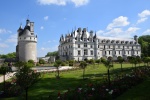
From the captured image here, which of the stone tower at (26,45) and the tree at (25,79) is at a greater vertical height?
the stone tower at (26,45)

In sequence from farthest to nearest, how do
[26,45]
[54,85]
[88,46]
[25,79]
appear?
[88,46], [26,45], [54,85], [25,79]

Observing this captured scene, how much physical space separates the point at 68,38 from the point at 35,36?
16.1 metres

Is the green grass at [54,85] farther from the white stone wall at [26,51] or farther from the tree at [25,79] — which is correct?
the white stone wall at [26,51]

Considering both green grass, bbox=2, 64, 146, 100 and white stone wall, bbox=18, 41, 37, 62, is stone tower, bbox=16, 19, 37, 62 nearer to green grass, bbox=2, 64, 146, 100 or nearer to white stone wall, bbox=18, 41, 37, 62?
white stone wall, bbox=18, 41, 37, 62

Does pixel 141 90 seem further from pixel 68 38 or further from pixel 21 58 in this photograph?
pixel 68 38

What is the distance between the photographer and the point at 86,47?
205 ft

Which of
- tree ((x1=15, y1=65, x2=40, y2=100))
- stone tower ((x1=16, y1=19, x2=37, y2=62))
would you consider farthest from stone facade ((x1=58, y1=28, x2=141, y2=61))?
tree ((x1=15, y1=65, x2=40, y2=100))

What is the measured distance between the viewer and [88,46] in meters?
63.1

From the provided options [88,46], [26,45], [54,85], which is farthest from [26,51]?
[54,85]

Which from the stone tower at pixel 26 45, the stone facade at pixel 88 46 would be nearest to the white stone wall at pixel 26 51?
the stone tower at pixel 26 45

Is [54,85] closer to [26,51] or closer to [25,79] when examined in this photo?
[25,79]

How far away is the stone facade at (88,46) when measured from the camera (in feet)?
197

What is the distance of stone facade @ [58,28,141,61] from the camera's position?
60.2 metres

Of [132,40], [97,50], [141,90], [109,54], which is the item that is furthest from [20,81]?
[132,40]
